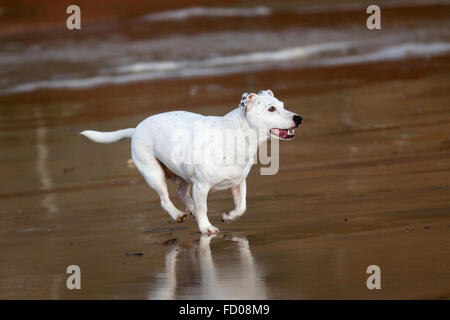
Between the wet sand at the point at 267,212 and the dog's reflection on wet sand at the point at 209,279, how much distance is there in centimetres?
1

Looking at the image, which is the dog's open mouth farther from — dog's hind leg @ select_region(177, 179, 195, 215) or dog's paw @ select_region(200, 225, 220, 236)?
dog's hind leg @ select_region(177, 179, 195, 215)

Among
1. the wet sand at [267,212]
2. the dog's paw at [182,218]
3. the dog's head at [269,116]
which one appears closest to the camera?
the wet sand at [267,212]

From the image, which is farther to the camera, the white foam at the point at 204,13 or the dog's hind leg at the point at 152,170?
the white foam at the point at 204,13

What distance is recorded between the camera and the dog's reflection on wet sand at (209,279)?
608cm

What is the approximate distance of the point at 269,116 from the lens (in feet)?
24.9

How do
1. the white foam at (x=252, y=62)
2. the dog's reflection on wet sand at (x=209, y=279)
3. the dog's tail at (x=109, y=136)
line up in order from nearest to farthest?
the dog's reflection on wet sand at (x=209, y=279)
the dog's tail at (x=109, y=136)
the white foam at (x=252, y=62)

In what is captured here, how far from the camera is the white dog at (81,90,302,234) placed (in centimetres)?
761

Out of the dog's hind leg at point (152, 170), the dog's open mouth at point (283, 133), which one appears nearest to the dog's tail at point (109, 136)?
the dog's hind leg at point (152, 170)

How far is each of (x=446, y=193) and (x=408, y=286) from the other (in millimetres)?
2752

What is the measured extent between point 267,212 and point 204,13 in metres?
24.4

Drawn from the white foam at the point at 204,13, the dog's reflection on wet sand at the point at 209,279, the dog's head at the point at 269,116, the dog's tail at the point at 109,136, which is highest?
the white foam at the point at 204,13

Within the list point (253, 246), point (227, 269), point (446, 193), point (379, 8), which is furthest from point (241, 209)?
point (379, 8)

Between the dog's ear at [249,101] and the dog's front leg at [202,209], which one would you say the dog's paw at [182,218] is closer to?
the dog's front leg at [202,209]

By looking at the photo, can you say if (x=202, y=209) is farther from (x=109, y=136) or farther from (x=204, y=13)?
(x=204, y=13)
